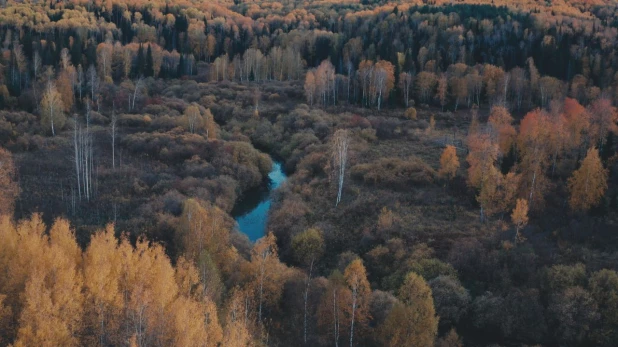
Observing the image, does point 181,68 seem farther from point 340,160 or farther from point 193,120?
point 340,160

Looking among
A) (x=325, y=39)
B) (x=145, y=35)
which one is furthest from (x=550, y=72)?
(x=145, y=35)

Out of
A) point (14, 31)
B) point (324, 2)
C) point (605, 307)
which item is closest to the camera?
point (605, 307)

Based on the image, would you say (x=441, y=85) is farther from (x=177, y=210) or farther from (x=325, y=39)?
(x=177, y=210)

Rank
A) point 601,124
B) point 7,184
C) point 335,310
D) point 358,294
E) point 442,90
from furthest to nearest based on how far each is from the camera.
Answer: point 442,90, point 601,124, point 7,184, point 358,294, point 335,310

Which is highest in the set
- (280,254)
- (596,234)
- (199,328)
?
(199,328)

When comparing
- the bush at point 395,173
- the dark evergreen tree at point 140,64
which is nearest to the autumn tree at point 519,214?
the bush at point 395,173

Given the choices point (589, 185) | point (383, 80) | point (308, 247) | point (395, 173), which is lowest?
point (308, 247)

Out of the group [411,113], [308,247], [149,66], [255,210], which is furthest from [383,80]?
[308,247]
